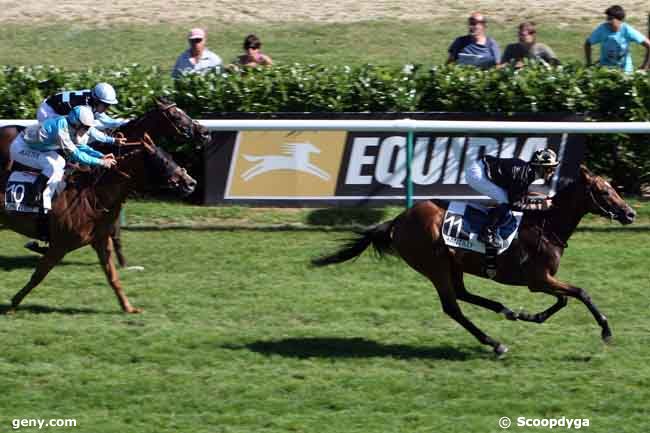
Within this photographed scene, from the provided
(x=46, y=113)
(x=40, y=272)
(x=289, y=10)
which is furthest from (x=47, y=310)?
(x=289, y=10)

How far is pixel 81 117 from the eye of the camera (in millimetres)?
9609

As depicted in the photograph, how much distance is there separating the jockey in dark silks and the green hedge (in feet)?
11.3

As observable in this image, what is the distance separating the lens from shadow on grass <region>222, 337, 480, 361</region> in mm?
8648

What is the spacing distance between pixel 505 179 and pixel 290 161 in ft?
11.9

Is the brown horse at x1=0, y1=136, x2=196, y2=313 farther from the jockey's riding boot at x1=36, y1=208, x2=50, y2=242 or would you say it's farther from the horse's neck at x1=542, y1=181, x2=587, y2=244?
the horse's neck at x1=542, y1=181, x2=587, y2=244

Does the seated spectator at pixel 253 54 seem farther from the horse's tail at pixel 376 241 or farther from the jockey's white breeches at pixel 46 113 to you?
the horse's tail at pixel 376 241

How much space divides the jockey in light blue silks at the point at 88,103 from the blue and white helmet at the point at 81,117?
1.02ft

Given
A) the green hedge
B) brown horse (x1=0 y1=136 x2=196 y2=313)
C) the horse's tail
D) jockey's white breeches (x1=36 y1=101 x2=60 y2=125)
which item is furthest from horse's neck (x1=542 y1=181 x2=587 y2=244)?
jockey's white breeches (x1=36 y1=101 x2=60 y2=125)

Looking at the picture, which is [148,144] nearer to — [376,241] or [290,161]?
[376,241]

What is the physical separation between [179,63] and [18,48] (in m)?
6.85

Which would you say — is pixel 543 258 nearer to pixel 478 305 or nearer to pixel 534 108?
pixel 478 305

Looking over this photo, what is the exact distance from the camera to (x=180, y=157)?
40.7 feet

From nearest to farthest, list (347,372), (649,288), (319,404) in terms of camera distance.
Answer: (319,404) → (347,372) → (649,288)

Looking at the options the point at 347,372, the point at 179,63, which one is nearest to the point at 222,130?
the point at 179,63
